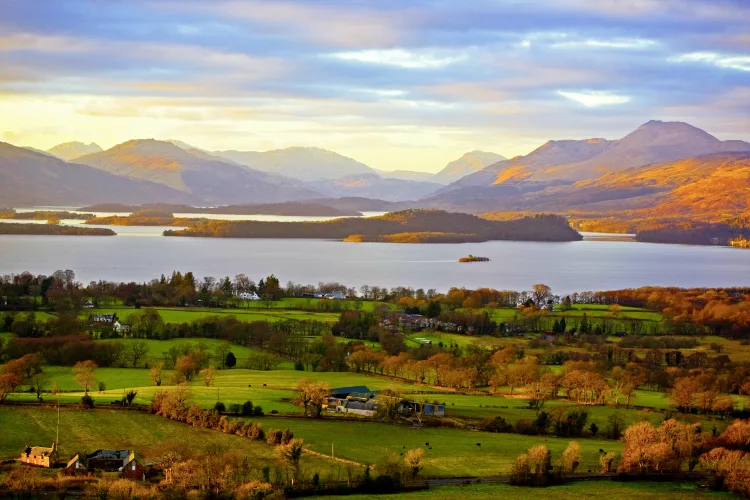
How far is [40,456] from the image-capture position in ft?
80.0

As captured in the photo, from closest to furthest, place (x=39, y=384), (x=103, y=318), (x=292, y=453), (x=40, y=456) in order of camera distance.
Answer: (x=40, y=456) < (x=292, y=453) < (x=39, y=384) < (x=103, y=318)

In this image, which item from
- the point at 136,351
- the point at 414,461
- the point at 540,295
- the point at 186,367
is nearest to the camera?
the point at 414,461

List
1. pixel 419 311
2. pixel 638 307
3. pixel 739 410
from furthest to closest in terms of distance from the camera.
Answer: pixel 638 307 < pixel 419 311 < pixel 739 410

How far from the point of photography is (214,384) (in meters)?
36.7

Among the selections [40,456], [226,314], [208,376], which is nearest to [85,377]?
[208,376]

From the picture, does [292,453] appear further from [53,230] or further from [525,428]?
[53,230]

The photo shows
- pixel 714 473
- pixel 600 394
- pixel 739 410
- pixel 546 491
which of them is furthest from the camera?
pixel 600 394

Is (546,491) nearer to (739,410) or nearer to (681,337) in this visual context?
(739,410)

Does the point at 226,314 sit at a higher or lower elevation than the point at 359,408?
higher

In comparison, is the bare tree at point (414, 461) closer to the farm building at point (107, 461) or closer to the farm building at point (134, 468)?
the farm building at point (134, 468)

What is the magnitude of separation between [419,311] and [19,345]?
2815 cm

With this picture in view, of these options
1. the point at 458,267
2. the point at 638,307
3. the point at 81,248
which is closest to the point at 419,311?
the point at 638,307

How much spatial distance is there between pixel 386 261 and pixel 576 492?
91527mm

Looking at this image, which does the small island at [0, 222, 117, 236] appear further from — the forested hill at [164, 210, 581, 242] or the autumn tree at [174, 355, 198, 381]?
the autumn tree at [174, 355, 198, 381]
